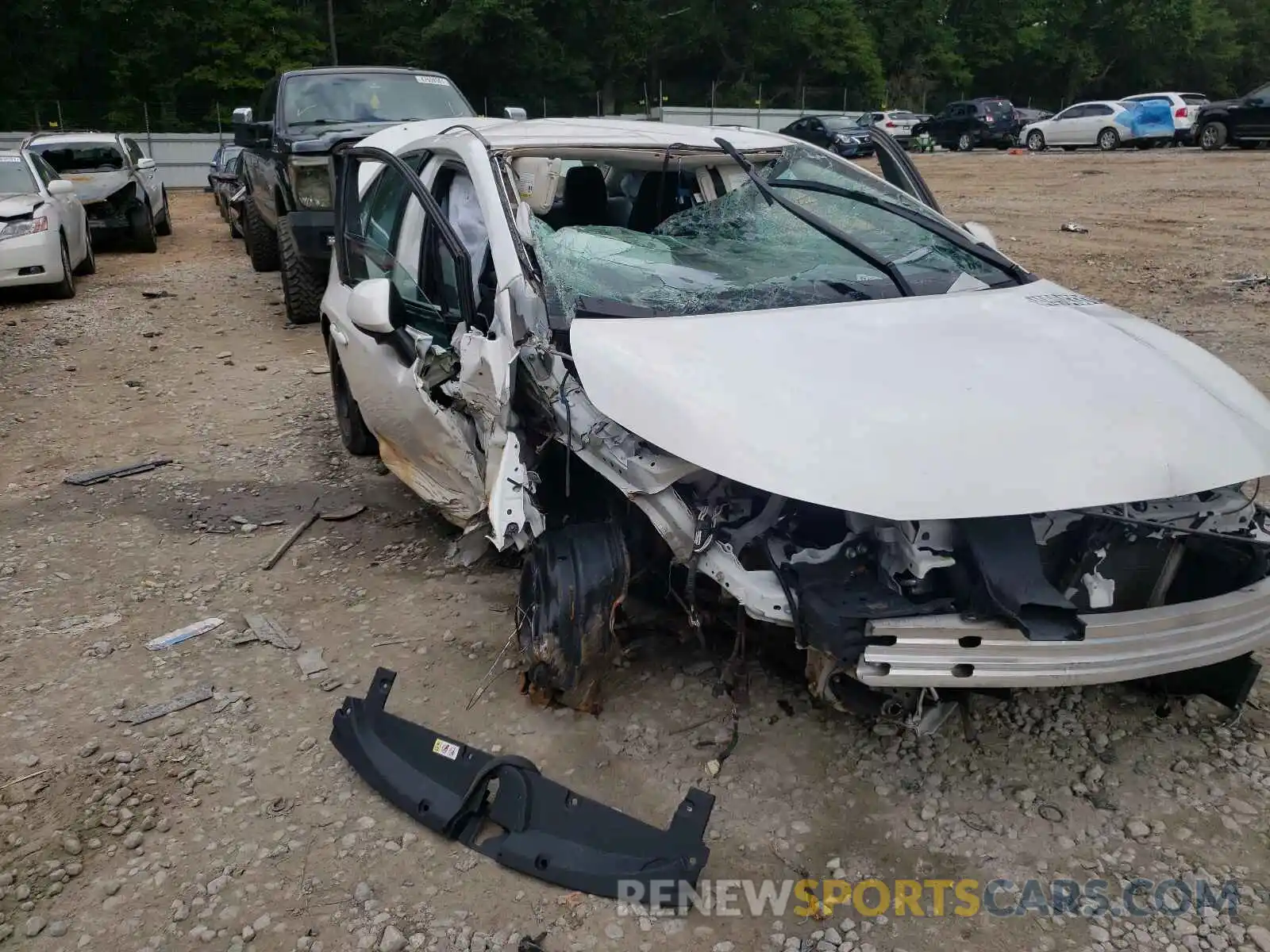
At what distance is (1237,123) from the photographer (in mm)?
19922

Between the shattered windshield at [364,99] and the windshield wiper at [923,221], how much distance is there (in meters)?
5.38

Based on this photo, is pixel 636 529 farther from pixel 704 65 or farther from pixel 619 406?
pixel 704 65

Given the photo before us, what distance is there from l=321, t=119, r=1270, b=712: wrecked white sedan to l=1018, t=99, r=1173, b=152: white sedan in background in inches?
933

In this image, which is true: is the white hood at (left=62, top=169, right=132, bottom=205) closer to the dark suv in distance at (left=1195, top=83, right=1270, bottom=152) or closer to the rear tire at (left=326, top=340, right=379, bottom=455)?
the rear tire at (left=326, top=340, right=379, bottom=455)

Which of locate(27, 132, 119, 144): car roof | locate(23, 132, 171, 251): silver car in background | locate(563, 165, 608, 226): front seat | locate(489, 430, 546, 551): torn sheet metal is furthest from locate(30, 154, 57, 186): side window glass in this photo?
locate(489, 430, 546, 551): torn sheet metal

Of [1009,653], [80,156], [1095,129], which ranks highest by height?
[1095,129]

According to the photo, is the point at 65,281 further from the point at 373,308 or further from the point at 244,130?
the point at 373,308

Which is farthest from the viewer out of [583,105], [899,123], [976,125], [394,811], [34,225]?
[583,105]

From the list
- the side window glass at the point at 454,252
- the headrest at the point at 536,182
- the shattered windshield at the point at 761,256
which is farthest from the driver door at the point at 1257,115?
the side window glass at the point at 454,252

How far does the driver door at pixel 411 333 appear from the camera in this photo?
11.0 feet

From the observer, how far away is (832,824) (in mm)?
2533

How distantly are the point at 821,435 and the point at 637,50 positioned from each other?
42.2m

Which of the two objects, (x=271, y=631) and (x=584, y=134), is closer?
(x=271, y=631)

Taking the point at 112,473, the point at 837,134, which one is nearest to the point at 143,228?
the point at 112,473
